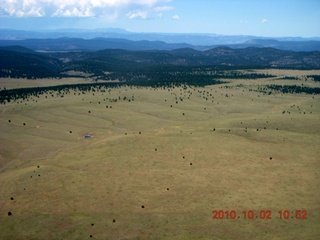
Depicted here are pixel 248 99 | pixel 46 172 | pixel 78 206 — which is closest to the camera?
pixel 78 206

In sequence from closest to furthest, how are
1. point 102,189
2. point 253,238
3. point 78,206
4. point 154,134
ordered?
1. point 253,238
2. point 78,206
3. point 102,189
4. point 154,134

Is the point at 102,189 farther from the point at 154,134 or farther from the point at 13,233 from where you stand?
the point at 154,134

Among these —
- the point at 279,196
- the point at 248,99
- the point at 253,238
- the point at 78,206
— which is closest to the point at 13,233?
the point at 78,206
